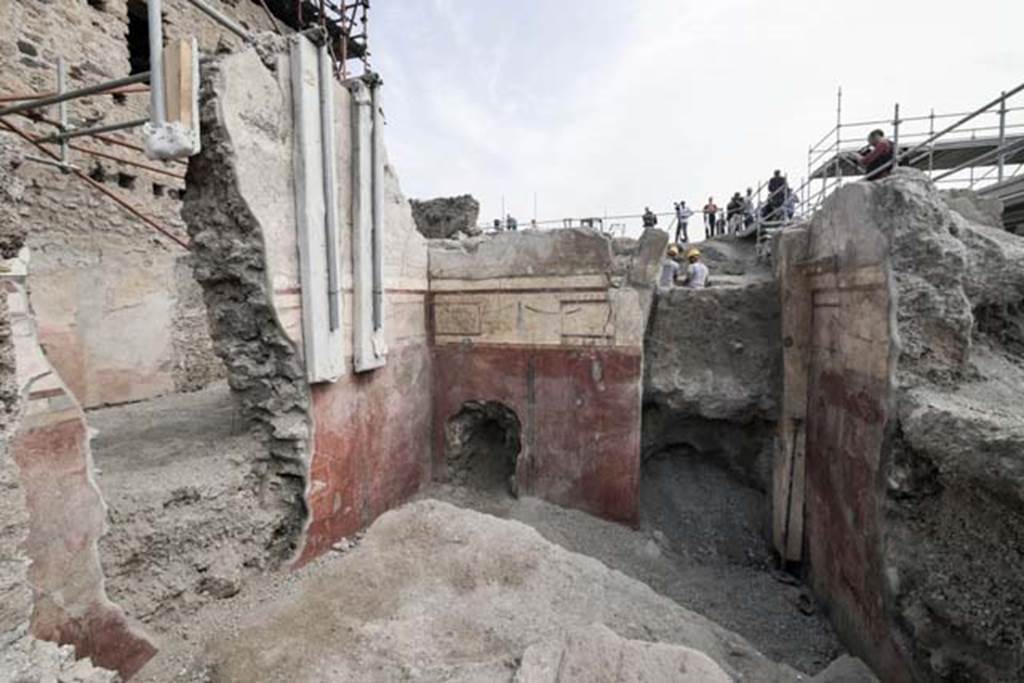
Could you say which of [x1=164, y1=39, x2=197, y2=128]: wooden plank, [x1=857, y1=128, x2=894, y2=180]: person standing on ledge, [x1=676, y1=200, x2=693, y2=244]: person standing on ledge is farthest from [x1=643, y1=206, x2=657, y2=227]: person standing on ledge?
[x1=164, y1=39, x2=197, y2=128]: wooden plank

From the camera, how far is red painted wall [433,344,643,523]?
575 centimetres

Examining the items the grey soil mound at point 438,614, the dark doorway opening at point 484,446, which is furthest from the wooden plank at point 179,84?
the dark doorway opening at point 484,446

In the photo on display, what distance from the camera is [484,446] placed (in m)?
6.75

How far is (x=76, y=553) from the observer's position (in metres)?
2.53

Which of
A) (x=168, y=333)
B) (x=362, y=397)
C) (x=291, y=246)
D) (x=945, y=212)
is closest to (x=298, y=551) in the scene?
(x=362, y=397)

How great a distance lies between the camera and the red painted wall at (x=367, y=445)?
4.11 metres

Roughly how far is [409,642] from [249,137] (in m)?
3.31

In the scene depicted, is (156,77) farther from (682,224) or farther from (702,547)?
(682,224)

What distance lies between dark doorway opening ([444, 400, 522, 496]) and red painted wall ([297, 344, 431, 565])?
33 cm

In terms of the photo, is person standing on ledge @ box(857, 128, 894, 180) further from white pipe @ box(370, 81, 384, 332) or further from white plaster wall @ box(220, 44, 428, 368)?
white plaster wall @ box(220, 44, 428, 368)

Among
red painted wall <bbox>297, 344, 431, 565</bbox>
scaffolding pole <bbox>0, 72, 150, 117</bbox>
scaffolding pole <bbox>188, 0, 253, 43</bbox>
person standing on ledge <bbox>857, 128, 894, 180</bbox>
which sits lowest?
red painted wall <bbox>297, 344, 431, 565</bbox>

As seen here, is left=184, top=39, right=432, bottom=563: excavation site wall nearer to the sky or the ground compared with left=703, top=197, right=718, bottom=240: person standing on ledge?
nearer to the ground

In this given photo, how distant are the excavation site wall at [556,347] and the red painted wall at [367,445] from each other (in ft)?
1.60

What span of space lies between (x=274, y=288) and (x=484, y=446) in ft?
12.4
